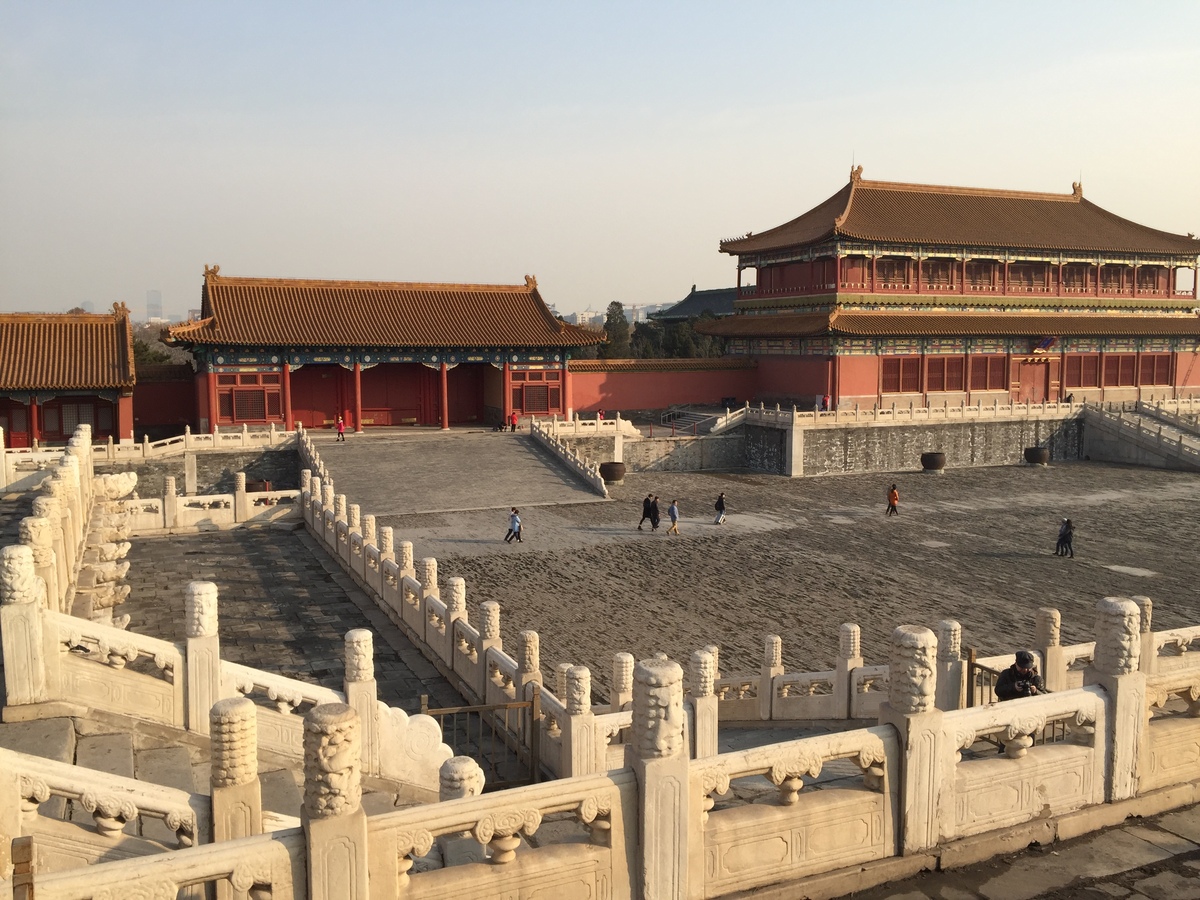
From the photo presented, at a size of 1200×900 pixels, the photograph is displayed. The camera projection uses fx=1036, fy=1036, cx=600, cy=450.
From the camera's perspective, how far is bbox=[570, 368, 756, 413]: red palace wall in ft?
137

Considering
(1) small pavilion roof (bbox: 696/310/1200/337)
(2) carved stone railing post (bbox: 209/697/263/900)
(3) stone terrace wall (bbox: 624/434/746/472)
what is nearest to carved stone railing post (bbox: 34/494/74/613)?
(2) carved stone railing post (bbox: 209/697/263/900)

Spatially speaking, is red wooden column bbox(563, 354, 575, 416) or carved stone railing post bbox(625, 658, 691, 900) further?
red wooden column bbox(563, 354, 575, 416)

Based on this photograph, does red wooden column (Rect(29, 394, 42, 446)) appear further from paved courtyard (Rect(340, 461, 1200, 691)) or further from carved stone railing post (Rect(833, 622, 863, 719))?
carved stone railing post (Rect(833, 622, 863, 719))

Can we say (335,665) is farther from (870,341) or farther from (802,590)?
(870,341)

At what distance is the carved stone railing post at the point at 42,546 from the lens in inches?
393

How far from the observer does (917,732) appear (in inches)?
269

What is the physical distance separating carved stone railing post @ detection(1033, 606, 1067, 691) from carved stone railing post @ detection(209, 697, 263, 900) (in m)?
9.33

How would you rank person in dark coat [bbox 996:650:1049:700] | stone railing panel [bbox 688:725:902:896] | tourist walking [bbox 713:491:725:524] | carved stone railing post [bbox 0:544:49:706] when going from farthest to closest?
tourist walking [bbox 713:491:725:524], person in dark coat [bbox 996:650:1049:700], carved stone railing post [bbox 0:544:49:706], stone railing panel [bbox 688:725:902:896]

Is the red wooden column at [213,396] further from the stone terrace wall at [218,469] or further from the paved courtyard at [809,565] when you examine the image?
the paved courtyard at [809,565]

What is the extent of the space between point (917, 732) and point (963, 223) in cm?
4198

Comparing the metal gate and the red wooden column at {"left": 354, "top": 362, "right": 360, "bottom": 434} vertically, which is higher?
the red wooden column at {"left": 354, "top": 362, "right": 360, "bottom": 434}

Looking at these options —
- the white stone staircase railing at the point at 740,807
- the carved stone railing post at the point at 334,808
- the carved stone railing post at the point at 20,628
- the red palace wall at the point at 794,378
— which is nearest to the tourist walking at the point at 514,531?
the carved stone railing post at the point at 20,628

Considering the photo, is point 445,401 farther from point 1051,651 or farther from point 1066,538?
point 1051,651

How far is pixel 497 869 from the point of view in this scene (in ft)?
19.3
